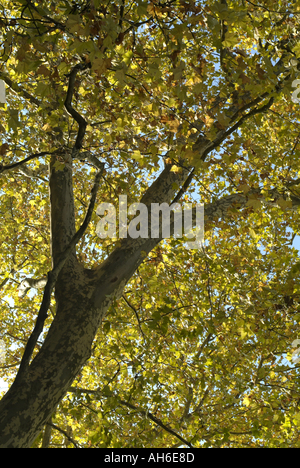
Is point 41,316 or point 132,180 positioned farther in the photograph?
point 132,180

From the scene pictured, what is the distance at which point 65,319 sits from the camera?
306cm

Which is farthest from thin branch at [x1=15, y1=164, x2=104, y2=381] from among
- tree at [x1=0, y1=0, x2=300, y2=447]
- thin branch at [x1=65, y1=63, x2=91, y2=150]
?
thin branch at [x1=65, y1=63, x2=91, y2=150]

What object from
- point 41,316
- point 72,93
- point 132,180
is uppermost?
point 132,180

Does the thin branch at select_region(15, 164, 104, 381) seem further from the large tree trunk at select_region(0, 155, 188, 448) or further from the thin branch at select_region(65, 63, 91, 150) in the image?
the thin branch at select_region(65, 63, 91, 150)

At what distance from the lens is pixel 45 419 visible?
102 inches

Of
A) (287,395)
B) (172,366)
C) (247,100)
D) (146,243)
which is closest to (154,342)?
(172,366)

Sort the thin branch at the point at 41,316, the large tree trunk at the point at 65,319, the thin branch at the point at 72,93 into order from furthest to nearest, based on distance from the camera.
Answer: the thin branch at the point at 72,93, the thin branch at the point at 41,316, the large tree trunk at the point at 65,319

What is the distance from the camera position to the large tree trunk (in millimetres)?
2467

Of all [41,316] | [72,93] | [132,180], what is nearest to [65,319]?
[41,316]

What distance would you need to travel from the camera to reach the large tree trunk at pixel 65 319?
2.47 metres

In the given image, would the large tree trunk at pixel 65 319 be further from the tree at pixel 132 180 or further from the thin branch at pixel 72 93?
the thin branch at pixel 72 93

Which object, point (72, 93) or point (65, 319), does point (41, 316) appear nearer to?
point (65, 319)

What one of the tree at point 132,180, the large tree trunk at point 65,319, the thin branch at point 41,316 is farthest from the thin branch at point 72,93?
the thin branch at point 41,316
